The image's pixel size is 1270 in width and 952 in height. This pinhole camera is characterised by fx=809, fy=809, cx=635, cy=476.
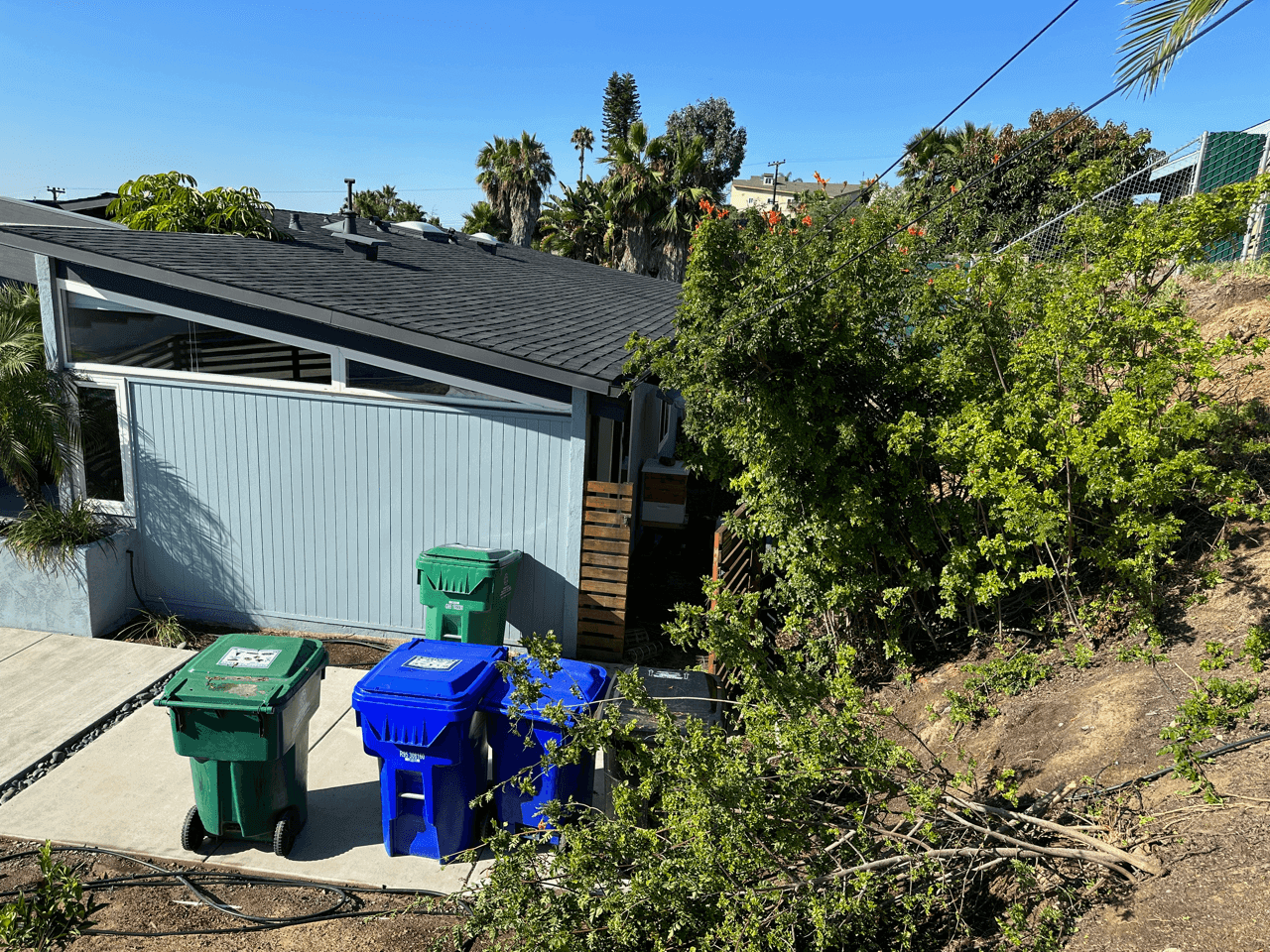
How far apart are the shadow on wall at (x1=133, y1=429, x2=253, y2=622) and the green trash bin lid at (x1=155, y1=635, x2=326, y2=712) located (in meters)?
3.33

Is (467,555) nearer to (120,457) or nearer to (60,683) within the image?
(60,683)

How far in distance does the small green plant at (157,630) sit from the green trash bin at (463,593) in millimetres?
2534

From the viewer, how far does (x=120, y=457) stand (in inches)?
320

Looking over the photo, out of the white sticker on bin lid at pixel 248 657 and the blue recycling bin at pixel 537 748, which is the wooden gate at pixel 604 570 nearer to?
the blue recycling bin at pixel 537 748

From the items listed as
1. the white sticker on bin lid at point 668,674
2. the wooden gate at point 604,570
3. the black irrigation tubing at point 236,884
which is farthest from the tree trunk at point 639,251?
the black irrigation tubing at point 236,884

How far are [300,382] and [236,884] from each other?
460cm

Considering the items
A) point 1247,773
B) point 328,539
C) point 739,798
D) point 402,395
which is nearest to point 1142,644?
point 1247,773

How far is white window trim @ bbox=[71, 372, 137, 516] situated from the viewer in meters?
7.95

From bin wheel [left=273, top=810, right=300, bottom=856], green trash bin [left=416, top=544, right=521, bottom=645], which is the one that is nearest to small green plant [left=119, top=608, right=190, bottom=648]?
green trash bin [left=416, top=544, right=521, bottom=645]

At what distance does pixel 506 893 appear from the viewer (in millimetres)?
3424

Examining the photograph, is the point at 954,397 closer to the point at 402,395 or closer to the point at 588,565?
the point at 588,565

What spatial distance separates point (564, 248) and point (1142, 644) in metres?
25.9

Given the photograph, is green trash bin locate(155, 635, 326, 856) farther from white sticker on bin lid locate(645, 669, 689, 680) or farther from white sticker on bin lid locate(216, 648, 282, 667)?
white sticker on bin lid locate(645, 669, 689, 680)

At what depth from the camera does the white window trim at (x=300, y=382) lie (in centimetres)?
744
